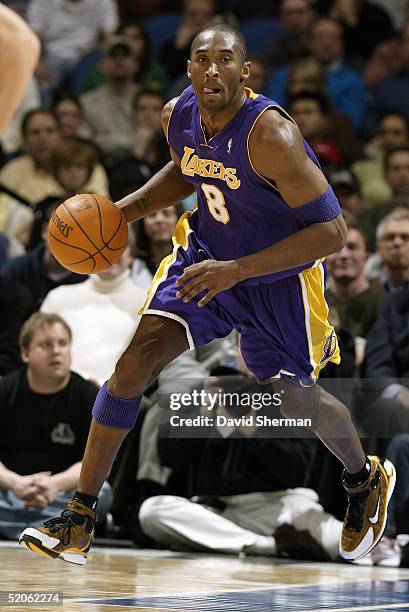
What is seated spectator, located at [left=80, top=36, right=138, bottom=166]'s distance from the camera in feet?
34.9

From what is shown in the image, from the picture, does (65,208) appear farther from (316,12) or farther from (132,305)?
(316,12)

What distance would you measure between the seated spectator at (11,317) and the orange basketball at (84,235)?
2732 mm

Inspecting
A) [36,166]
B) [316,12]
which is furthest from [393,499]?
[316,12]

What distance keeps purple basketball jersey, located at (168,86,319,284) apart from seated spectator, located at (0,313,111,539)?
2022 mm

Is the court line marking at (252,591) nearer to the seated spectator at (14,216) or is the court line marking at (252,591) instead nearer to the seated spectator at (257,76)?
the seated spectator at (14,216)

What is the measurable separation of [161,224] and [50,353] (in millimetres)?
1480

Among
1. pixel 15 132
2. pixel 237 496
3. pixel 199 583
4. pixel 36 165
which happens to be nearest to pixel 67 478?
pixel 237 496

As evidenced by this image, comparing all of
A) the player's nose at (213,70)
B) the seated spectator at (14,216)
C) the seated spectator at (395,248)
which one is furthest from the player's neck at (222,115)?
the seated spectator at (14,216)

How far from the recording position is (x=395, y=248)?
700 centimetres

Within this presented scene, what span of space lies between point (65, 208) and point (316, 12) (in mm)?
7700

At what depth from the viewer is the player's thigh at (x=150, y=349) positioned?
4414mm

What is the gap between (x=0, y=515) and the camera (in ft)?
20.8

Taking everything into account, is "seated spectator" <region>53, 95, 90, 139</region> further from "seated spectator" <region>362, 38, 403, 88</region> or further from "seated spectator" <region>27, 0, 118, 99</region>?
"seated spectator" <region>362, 38, 403, 88</region>

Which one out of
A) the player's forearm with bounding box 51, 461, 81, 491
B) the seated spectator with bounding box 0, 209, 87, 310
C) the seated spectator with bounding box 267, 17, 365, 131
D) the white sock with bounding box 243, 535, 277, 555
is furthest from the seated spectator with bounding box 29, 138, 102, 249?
the white sock with bounding box 243, 535, 277, 555
